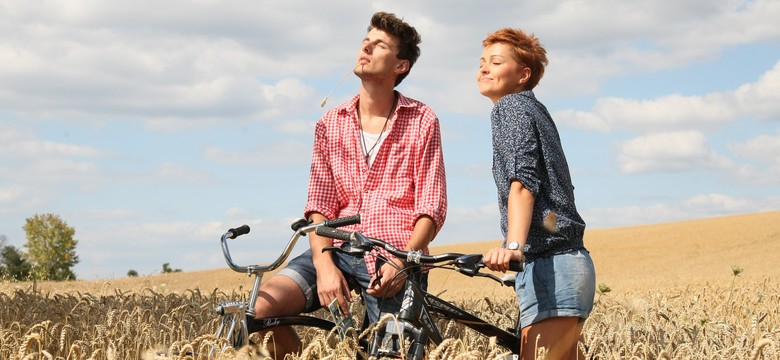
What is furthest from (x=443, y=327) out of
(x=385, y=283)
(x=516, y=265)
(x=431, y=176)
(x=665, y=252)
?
(x=665, y=252)

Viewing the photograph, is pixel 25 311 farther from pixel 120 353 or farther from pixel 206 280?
pixel 206 280

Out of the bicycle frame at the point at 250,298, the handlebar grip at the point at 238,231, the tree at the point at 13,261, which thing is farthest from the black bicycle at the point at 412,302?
the tree at the point at 13,261

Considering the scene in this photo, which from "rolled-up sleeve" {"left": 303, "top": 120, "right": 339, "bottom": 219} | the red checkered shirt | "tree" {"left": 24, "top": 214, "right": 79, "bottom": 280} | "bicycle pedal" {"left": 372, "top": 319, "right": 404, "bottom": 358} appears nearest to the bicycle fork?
"bicycle pedal" {"left": 372, "top": 319, "right": 404, "bottom": 358}

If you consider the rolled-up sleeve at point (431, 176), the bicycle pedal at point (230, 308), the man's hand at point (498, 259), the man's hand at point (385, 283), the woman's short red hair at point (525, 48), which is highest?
the woman's short red hair at point (525, 48)

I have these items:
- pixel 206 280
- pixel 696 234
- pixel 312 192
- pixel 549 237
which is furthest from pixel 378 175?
pixel 696 234

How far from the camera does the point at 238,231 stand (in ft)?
14.4

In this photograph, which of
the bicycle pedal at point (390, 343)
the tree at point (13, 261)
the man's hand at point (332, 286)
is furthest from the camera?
the tree at point (13, 261)

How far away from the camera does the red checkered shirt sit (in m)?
4.91

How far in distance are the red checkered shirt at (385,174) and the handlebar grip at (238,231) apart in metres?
0.72

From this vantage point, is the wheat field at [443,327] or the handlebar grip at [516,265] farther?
the wheat field at [443,327]

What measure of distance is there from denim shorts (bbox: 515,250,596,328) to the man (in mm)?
698

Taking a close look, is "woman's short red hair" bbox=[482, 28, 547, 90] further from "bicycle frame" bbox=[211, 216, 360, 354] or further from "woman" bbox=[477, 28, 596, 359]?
"bicycle frame" bbox=[211, 216, 360, 354]

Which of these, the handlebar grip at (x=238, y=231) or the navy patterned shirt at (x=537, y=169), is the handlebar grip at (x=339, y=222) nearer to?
the handlebar grip at (x=238, y=231)

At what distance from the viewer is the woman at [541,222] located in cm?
405
